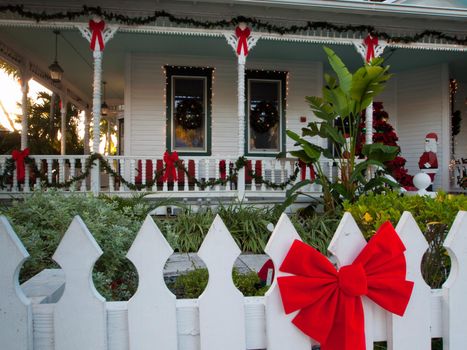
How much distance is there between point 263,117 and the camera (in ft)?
33.9

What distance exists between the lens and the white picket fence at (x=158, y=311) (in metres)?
1.33

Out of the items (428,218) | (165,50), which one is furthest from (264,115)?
(428,218)

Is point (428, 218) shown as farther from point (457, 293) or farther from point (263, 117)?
point (263, 117)

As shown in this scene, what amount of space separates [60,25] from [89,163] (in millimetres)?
2848

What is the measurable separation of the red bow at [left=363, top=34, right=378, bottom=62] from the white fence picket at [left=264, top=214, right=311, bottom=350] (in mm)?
8007

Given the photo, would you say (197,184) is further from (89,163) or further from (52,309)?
(52,309)

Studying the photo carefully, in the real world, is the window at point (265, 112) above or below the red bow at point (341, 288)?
above

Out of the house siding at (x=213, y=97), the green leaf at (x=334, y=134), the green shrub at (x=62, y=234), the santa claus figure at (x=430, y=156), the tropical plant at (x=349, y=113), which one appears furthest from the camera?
the house siding at (x=213, y=97)

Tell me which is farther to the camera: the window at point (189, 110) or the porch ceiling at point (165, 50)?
the window at point (189, 110)

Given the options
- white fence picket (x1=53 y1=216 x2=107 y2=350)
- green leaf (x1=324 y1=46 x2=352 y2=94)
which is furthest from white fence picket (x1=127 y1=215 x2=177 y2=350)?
green leaf (x1=324 y1=46 x2=352 y2=94)

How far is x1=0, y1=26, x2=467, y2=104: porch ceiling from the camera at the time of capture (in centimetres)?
875

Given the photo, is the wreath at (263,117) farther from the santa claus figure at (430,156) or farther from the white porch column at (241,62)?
the santa claus figure at (430,156)

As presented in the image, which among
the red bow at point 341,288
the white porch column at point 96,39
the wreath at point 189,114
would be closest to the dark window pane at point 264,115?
the wreath at point 189,114

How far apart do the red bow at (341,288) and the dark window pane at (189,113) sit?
884 centimetres
